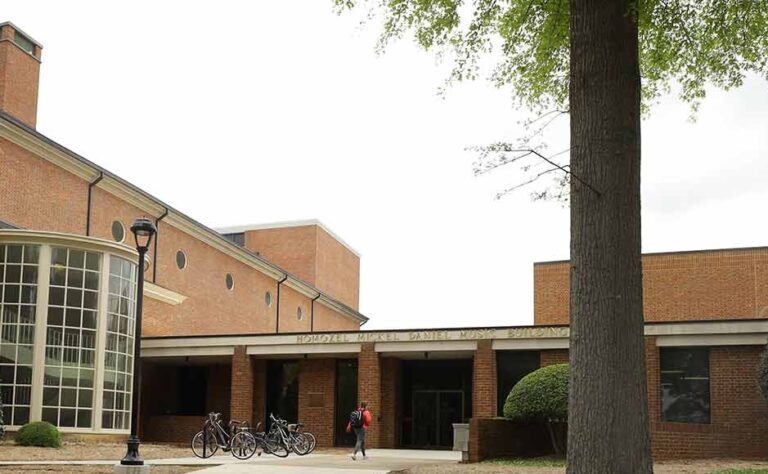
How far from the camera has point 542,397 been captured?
79.8ft

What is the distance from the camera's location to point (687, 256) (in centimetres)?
4072

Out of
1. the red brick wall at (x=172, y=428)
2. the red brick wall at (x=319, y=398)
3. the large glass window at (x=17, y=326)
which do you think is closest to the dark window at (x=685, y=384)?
the red brick wall at (x=319, y=398)

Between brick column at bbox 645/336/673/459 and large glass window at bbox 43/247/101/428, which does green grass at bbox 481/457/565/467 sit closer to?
brick column at bbox 645/336/673/459

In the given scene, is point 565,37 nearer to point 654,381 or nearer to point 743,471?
point 743,471

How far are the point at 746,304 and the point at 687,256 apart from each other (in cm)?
305

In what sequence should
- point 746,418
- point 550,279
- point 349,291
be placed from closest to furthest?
point 746,418
point 550,279
point 349,291

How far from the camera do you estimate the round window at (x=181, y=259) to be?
40.2 meters

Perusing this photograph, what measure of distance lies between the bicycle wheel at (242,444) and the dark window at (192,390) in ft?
39.4

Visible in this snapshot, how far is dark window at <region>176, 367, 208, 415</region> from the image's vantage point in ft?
118

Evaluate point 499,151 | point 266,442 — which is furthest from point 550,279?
point 499,151

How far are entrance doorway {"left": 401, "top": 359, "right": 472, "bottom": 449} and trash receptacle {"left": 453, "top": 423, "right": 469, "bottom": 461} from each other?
631cm

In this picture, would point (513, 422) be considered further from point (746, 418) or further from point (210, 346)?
point (210, 346)

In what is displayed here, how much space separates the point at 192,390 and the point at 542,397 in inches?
640

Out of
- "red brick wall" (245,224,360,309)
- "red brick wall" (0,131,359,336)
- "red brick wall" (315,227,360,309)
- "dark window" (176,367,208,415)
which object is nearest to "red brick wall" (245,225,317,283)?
"red brick wall" (245,224,360,309)
